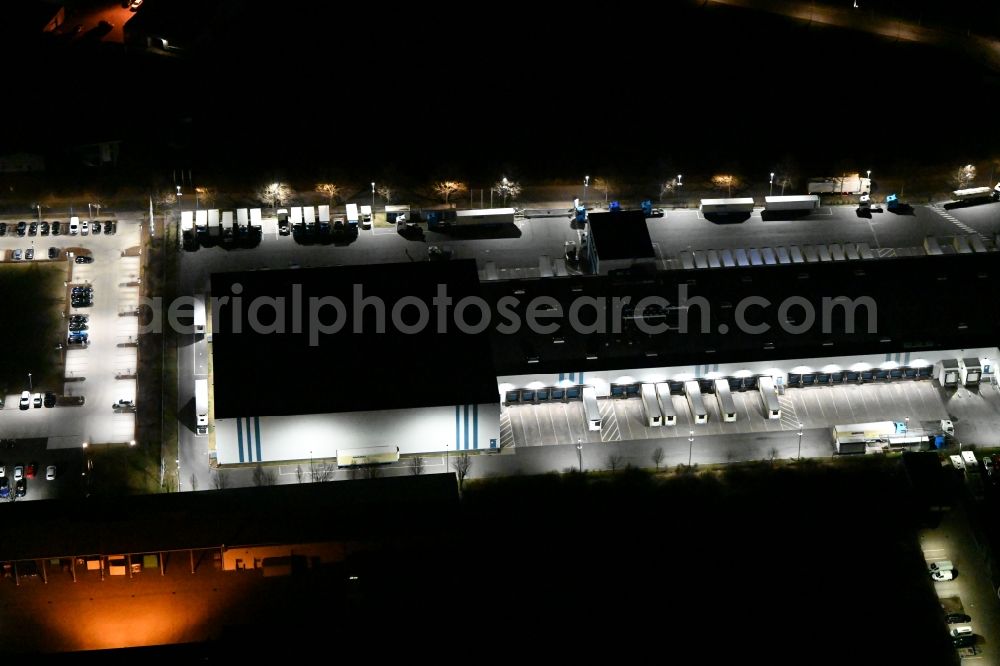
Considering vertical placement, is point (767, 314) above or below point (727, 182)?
below

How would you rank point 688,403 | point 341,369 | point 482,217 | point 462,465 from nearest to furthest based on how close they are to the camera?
point 462,465
point 341,369
point 688,403
point 482,217

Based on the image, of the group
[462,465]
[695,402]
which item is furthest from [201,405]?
[695,402]

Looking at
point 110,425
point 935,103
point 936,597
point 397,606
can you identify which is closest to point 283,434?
point 110,425

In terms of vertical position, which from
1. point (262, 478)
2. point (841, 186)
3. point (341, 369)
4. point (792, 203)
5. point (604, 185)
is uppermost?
point (604, 185)

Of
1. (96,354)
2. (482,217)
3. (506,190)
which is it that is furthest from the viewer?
(506,190)

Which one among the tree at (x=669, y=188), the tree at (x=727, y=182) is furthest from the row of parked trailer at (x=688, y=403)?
the tree at (x=727, y=182)

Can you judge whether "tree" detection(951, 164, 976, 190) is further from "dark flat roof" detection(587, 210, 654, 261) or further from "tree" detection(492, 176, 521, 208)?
"tree" detection(492, 176, 521, 208)

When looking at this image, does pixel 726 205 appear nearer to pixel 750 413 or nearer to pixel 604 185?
pixel 604 185
